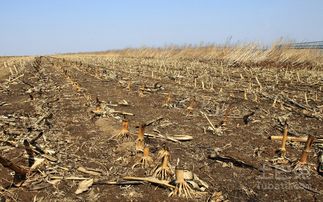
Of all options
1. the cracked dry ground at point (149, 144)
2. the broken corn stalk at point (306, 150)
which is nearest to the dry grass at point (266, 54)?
the cracked dry ground at point (149, 144)

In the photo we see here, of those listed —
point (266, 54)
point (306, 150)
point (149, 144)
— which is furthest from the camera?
point (266, 54)

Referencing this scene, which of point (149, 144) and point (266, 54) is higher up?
point (149, 144)

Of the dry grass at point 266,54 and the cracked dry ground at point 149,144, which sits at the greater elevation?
the cracked dry ground at point 149,144

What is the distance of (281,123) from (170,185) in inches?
123

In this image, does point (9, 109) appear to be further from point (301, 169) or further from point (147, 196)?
point (301, 169)

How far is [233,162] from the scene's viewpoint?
13.1 feet

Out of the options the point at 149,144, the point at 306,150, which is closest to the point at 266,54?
the point at 149,144

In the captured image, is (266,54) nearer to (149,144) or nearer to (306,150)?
(149,144)

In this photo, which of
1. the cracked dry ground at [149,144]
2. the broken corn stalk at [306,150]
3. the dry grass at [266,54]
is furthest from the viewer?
the dry grass at [266,54]

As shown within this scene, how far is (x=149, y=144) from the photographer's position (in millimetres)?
4578

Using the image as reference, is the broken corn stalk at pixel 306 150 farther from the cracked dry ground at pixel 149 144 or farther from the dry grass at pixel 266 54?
the dry grass at pixel 266 54

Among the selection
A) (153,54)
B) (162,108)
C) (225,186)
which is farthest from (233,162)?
(153,54)

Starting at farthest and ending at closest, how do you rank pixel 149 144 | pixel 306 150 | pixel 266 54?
1. pixel 266 54
2. pixel 149 144
3. pixel 306 150

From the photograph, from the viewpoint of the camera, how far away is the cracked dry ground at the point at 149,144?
3.33 meters
